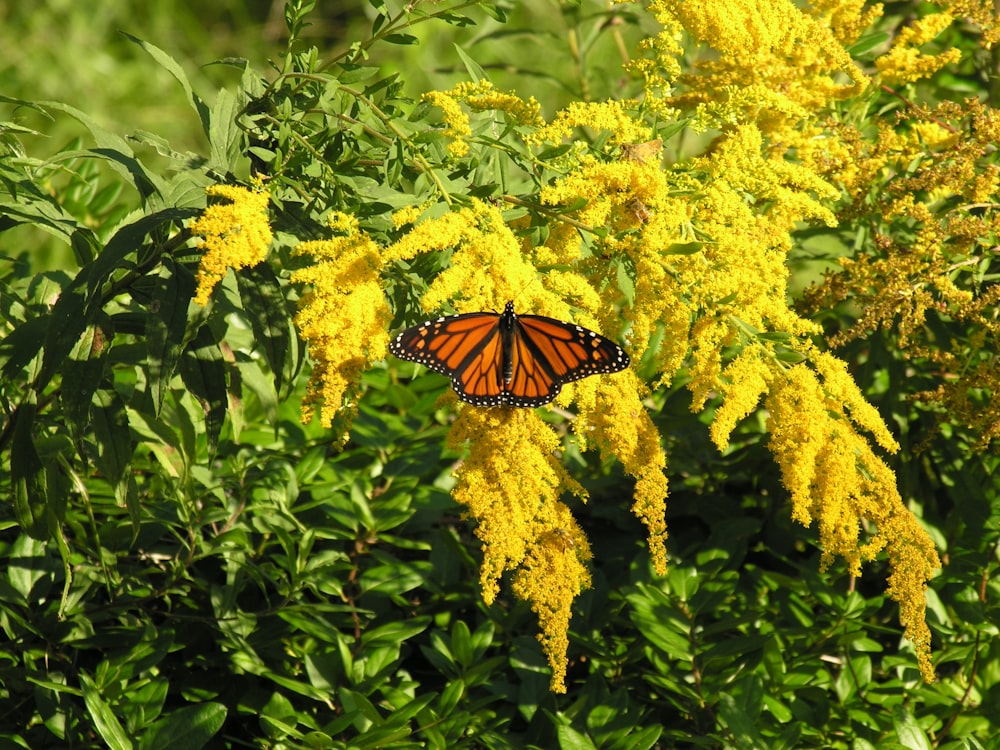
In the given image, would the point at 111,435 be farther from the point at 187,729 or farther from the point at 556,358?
the point at 556,358

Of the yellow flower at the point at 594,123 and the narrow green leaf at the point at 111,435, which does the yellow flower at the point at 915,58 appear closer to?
the yellow flower at the point at 594,123

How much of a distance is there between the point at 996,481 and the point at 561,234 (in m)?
1.94

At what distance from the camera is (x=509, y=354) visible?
255 centimetres

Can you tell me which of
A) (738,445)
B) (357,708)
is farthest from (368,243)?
(738,445)

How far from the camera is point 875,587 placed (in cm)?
386

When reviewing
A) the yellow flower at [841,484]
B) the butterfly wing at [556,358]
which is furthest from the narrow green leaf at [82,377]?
the yellow flower at [841,484]

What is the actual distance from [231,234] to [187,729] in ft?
4.30

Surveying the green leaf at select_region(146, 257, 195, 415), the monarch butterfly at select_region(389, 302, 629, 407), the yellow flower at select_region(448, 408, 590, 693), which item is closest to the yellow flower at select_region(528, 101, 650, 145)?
the monarch butterfly at select_region(389, 302, 629, 407)

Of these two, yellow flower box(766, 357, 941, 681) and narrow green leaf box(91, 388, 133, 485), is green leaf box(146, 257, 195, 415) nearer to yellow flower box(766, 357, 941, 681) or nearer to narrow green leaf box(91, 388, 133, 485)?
narrow green leaf box(91, 388, 133, 485)

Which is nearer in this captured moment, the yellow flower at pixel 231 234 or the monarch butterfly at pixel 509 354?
the yellow flower at pixel 231 234

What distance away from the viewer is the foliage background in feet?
9.04

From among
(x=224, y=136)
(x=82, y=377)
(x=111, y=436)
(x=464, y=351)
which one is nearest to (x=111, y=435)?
(x=111, y=436)

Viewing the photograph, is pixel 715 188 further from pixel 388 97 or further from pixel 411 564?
pixel 411 564

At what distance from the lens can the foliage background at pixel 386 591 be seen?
Answer: 276 centimetres
